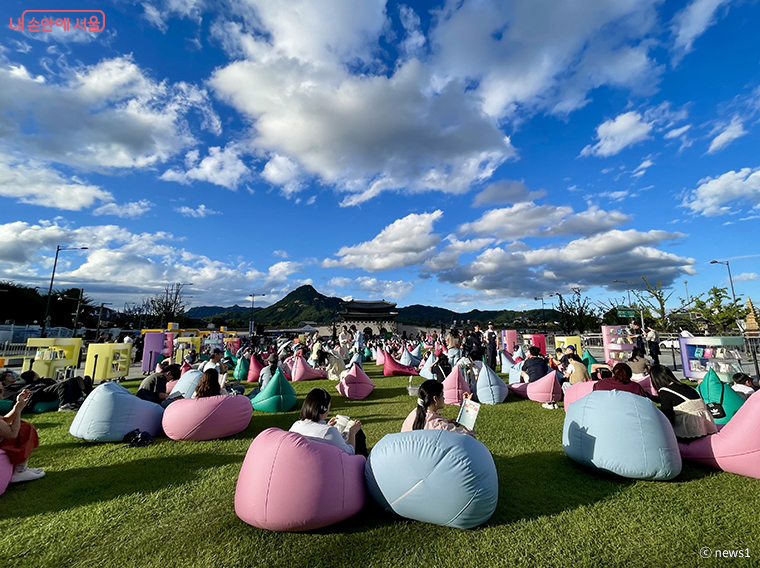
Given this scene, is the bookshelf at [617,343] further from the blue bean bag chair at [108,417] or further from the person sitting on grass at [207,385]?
the blue bean bag chair at [108,417]

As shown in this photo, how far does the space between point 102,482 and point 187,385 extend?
11.1ft

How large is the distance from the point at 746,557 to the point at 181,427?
20.8 ft

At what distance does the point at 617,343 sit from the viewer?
497 inches

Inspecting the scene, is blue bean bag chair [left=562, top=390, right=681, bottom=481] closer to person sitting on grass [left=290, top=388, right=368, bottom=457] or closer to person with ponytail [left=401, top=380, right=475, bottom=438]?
person with ponytail [left=401, top=380, right=475, bottom=438]

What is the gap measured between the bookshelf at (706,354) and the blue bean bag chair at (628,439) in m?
8.28

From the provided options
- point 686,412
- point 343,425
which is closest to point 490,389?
point 686,412

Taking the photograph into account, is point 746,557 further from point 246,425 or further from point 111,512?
point 246,425

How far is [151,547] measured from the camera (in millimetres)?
2855

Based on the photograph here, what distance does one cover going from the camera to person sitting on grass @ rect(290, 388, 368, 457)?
335 centimetres

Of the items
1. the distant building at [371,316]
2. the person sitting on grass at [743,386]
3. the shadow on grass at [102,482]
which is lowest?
the shadow on grass at [102,482]

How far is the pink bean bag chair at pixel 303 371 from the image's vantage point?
1220 centimetres

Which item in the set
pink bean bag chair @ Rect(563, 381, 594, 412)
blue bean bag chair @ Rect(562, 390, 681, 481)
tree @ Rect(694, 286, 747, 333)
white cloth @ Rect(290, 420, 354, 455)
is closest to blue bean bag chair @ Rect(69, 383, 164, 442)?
white cloth @ Rect(290, 420, 354, 455)

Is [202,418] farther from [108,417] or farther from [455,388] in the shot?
[455,388]

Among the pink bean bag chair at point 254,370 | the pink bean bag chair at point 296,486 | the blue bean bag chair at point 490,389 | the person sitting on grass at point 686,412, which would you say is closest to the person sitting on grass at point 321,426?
the pink bean bag chair at point 296,486
